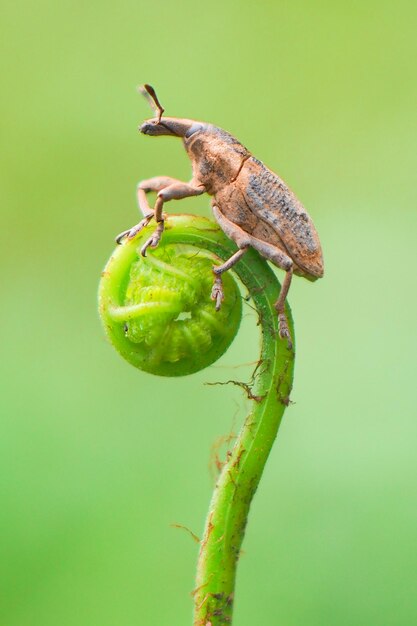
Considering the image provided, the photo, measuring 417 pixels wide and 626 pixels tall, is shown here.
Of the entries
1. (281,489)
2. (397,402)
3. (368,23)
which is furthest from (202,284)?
(368,23)

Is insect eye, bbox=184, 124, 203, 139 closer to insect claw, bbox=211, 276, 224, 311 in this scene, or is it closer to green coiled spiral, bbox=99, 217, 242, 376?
green coiled spiral, bbox=99, 217, 242, 376

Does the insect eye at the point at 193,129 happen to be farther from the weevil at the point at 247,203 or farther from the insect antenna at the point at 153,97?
the insect antenna at the point at 153,97

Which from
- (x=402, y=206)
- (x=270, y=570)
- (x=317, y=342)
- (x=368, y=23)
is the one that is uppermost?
(x=368, y=23)

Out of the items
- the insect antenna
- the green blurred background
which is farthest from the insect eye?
the green blurred background

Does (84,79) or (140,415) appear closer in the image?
(140,415)

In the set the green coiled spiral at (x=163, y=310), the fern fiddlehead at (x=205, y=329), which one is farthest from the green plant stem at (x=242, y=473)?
the green coiled spiral at (x=163, y=310)

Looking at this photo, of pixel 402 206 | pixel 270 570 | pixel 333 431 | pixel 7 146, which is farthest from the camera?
pixel 7 146

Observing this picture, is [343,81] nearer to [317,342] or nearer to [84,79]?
[84,79]

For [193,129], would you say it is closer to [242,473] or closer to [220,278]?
[220,278]
